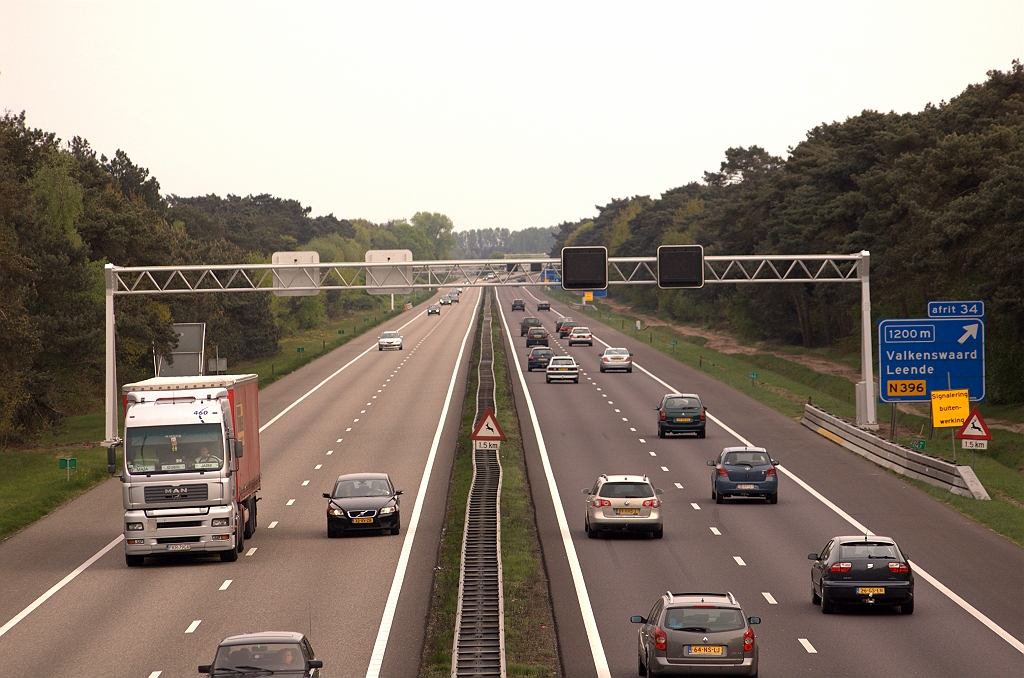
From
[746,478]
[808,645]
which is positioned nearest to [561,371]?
[746,478]

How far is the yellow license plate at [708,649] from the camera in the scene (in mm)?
16422

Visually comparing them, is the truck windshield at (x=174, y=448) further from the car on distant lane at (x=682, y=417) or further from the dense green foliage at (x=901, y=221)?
the dense green foliage at (x=901, y=221)

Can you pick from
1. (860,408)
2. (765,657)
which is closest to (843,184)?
(860,408)

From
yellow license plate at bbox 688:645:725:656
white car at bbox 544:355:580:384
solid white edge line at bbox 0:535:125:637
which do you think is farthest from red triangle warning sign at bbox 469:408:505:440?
white car at bbox 544:355:580:384

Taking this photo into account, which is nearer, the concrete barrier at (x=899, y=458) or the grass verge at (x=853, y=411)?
the grass verge at (x=853, y=411)

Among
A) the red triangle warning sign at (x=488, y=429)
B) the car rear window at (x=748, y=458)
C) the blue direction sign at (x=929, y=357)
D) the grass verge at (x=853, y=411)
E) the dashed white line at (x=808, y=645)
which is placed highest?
the blue direction sign at (x=929, y=357)

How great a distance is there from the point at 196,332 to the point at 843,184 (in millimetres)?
45945

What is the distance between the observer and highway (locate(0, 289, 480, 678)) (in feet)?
63.2

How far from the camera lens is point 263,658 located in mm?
14781

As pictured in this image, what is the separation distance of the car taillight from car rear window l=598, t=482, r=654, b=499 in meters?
13.0

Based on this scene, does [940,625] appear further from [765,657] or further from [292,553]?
[292,553]

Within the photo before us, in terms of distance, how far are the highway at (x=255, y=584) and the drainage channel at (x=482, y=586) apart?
3.04 feet

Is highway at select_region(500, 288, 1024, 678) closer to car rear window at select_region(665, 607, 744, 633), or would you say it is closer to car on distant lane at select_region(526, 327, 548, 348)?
car rear window at select_region(665, 607, 744, 633)

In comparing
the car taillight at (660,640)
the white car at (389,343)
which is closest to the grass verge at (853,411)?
the car taillight at (660,640)
